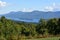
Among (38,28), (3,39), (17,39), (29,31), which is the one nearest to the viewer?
(3,39)

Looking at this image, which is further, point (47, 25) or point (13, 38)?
point (47, 25)

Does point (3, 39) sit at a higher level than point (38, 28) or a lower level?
higher

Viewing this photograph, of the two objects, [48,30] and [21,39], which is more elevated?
[21,39]

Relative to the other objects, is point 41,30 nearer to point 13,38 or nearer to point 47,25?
point 47,25

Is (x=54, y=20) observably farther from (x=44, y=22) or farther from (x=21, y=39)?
(x=21, y=39)

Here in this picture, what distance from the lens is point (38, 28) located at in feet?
98.5

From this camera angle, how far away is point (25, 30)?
27.6 meters

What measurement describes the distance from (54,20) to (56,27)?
1791 mm

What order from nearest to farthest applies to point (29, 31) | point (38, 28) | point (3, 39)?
point (3, 39), point (29, 31), point (38, 28)

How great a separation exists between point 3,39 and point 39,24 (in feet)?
55.8

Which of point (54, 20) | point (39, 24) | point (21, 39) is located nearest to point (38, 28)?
point (39, 24)

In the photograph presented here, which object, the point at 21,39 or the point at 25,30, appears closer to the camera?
the point at 21,39

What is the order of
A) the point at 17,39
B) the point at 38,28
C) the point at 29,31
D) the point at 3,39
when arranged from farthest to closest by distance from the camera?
the point at 38,28, the point at 29,31, the point at 17,39, the point at 3,39

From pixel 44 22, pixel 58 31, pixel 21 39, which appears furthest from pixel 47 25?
pixel 21 39
